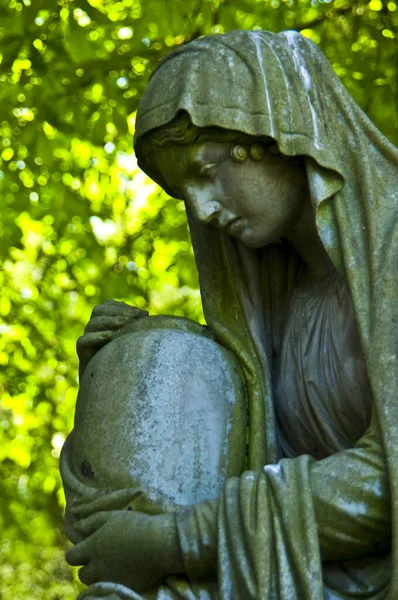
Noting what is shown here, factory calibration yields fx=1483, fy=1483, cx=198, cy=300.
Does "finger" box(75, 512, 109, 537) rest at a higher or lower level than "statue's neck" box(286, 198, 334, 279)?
lower

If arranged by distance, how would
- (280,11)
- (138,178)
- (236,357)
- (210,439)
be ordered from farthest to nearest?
(138,178), (280,11), (236,357), (210,439)

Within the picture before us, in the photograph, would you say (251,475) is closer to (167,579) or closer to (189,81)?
(167,579)

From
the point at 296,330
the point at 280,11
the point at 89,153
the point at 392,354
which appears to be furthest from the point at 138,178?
the point at 392,354

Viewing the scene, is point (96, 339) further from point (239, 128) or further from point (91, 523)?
point (239, 128)

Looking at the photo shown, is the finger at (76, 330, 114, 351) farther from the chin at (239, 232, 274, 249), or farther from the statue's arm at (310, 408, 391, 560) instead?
the statue's arm at (310, 408, 391, 560)

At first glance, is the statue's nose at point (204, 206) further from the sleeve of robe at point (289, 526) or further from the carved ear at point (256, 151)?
the sleeve of robe at point (289, 526)

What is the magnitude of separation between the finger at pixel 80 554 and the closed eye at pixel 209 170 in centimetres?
108

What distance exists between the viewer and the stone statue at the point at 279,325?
373 cm

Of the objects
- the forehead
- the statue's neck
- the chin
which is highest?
the forehead

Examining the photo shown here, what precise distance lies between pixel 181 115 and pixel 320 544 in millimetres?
1246

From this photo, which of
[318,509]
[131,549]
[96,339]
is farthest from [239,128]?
[131,549]

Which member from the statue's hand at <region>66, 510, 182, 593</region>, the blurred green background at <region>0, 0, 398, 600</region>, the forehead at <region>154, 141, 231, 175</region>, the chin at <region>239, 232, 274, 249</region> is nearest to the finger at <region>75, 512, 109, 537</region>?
the statue's hand at <region>66, 510, 182, 593</region>

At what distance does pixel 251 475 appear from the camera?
381 centimetres

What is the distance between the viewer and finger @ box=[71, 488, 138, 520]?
13.0 feet
